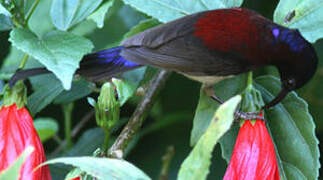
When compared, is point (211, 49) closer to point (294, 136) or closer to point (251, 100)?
point (251, 100)

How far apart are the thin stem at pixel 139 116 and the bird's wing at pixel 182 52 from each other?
0.49 feet

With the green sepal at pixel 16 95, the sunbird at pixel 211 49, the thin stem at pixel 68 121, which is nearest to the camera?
the green sepal at pixel 16 95

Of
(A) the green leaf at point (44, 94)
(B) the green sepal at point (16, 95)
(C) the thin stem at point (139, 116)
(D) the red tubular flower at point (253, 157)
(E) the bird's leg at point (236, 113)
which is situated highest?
(B) the green sepal at point (16, 95)

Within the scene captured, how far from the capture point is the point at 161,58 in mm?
1299

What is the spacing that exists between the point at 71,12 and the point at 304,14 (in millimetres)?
572

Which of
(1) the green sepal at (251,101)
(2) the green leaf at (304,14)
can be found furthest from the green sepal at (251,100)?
(2) the green leaf at (304,14)

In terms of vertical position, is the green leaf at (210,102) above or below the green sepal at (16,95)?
below

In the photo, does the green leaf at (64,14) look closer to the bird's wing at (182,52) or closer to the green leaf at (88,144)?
the bird's wing at (182,52)

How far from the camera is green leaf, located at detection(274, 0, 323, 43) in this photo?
Result: 1.29 m

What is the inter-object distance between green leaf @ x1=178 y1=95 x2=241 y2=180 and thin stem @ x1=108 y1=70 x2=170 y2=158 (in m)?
0.30

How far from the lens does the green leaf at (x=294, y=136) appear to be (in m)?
1.20

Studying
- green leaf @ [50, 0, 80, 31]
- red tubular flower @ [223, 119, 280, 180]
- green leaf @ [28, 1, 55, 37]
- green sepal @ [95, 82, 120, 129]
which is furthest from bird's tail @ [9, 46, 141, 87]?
green leaf @ [28, 1, 55, 37]

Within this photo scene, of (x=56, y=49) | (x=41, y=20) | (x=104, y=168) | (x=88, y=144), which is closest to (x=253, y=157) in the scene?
(x=104, y=168)

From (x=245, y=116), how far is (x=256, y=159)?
128 millimetres
